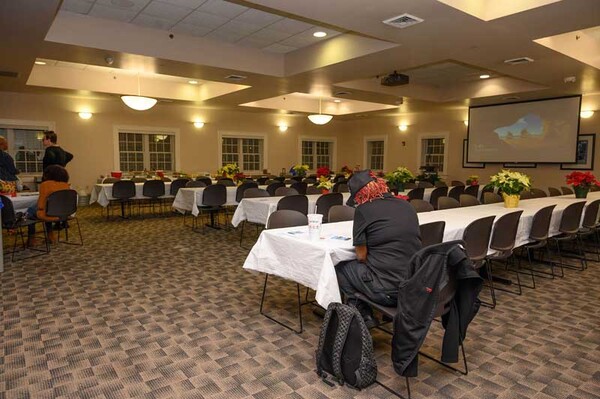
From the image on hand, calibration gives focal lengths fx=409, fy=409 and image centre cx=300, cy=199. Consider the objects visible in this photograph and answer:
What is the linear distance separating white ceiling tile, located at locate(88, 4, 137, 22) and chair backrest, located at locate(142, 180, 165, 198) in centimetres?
362

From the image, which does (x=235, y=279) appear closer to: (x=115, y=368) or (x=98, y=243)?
(x=115, y=368)

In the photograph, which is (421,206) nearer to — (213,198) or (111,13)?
(213,198)

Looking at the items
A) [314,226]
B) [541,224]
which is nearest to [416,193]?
[541,224]

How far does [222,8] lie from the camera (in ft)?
17.4

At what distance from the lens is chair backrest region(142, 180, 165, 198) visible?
8516 mm

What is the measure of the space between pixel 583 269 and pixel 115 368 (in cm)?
549

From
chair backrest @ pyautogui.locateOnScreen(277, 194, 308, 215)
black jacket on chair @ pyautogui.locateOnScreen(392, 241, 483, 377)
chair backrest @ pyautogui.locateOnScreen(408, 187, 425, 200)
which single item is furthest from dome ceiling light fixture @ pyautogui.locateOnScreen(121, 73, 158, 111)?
black jacket on chair @ pyautogui.locateOnScreen(392, 241, 483, 377)

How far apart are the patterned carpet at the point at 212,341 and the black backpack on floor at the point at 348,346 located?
9 cm

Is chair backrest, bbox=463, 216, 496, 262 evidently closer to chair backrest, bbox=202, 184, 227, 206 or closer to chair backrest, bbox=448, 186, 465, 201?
chair backrest, bbox=448, 186, 465, 201

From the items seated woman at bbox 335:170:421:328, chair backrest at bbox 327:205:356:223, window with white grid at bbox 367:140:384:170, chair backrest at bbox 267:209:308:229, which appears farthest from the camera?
window with white grid at bbox 367:140:384:170

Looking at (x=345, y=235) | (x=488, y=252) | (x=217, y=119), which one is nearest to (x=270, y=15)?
(x=345, y=235)

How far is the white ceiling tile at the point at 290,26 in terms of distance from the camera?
5762mm

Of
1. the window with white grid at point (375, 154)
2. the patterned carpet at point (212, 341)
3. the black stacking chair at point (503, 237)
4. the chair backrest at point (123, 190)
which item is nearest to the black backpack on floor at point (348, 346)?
the patterned carpet at point (212, 341)

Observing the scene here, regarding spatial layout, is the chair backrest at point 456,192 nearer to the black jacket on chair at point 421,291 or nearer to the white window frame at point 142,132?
the black jacket on chair at point 421,291
